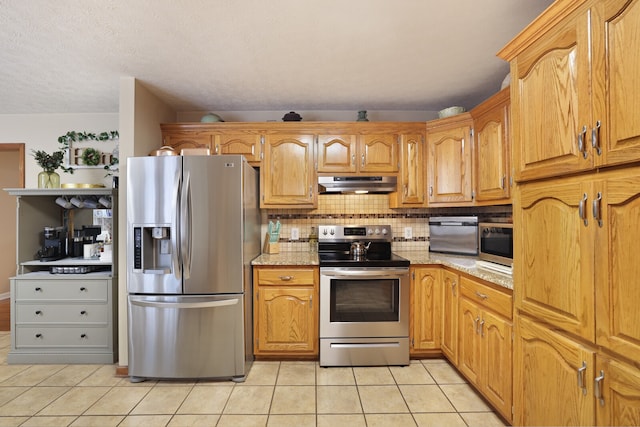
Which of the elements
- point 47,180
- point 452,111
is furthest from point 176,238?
point 452,111

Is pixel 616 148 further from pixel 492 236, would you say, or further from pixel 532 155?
pixel 492 236

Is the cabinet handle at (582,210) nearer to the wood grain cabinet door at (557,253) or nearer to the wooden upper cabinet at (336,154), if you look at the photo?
the wood grain cabinet door at (557,253)

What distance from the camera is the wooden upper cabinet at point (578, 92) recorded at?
3.39ft

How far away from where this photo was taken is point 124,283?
102 inches

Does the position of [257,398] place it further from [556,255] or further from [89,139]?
[89,139]

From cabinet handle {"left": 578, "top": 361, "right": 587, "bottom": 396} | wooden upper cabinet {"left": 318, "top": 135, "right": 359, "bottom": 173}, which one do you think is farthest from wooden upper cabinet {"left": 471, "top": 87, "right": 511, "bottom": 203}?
cabinet handle {"left": 578, "top": 361, "right": 587, "bottom": 396}

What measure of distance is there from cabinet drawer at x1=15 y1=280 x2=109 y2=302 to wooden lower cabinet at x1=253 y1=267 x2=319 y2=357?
54.6 inches

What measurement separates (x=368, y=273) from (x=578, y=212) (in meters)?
1.63

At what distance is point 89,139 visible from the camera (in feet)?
11.3

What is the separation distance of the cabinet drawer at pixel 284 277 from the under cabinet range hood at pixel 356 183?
837 mm

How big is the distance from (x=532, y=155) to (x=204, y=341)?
245 centimetres

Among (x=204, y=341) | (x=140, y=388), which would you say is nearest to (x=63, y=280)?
(x=140, y=388)

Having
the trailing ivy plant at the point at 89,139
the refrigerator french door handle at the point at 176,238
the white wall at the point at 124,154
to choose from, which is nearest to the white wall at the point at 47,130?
the trailing ivy plant at the point at 89,139

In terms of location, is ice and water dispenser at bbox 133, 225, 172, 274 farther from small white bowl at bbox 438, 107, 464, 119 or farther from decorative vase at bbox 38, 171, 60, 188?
small white bowl at bbox 438, 107, 464, 119
